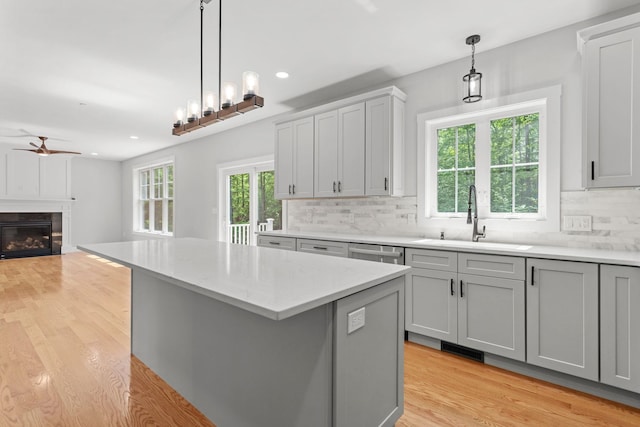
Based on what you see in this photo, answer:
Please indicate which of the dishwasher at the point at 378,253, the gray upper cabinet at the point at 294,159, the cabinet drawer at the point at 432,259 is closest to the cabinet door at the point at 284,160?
the gray upper cabinet at the point at 294,159

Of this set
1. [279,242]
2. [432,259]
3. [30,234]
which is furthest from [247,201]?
[30,234]

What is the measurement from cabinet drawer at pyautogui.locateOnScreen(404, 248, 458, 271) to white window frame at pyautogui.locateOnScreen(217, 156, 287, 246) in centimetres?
249

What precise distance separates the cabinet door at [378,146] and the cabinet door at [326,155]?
17.8 inches

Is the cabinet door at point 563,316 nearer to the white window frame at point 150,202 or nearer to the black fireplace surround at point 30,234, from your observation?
the white window frame at point 150,202

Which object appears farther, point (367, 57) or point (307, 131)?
point (307, 131)

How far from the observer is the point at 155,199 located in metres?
8.26

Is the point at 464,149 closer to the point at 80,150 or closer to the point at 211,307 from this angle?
the point at 211,307

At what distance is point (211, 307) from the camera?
1.86 metres

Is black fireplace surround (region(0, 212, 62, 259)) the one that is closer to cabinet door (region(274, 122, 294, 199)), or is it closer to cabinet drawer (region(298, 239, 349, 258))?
cabinet door (region(274, 122, 294, 199))

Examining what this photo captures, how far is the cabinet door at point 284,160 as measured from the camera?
432 centimetres

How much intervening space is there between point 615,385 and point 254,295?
2.37m

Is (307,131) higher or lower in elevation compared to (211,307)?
higher

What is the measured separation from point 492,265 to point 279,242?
240 cm

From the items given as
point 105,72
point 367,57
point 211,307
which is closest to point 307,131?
point 367,57
